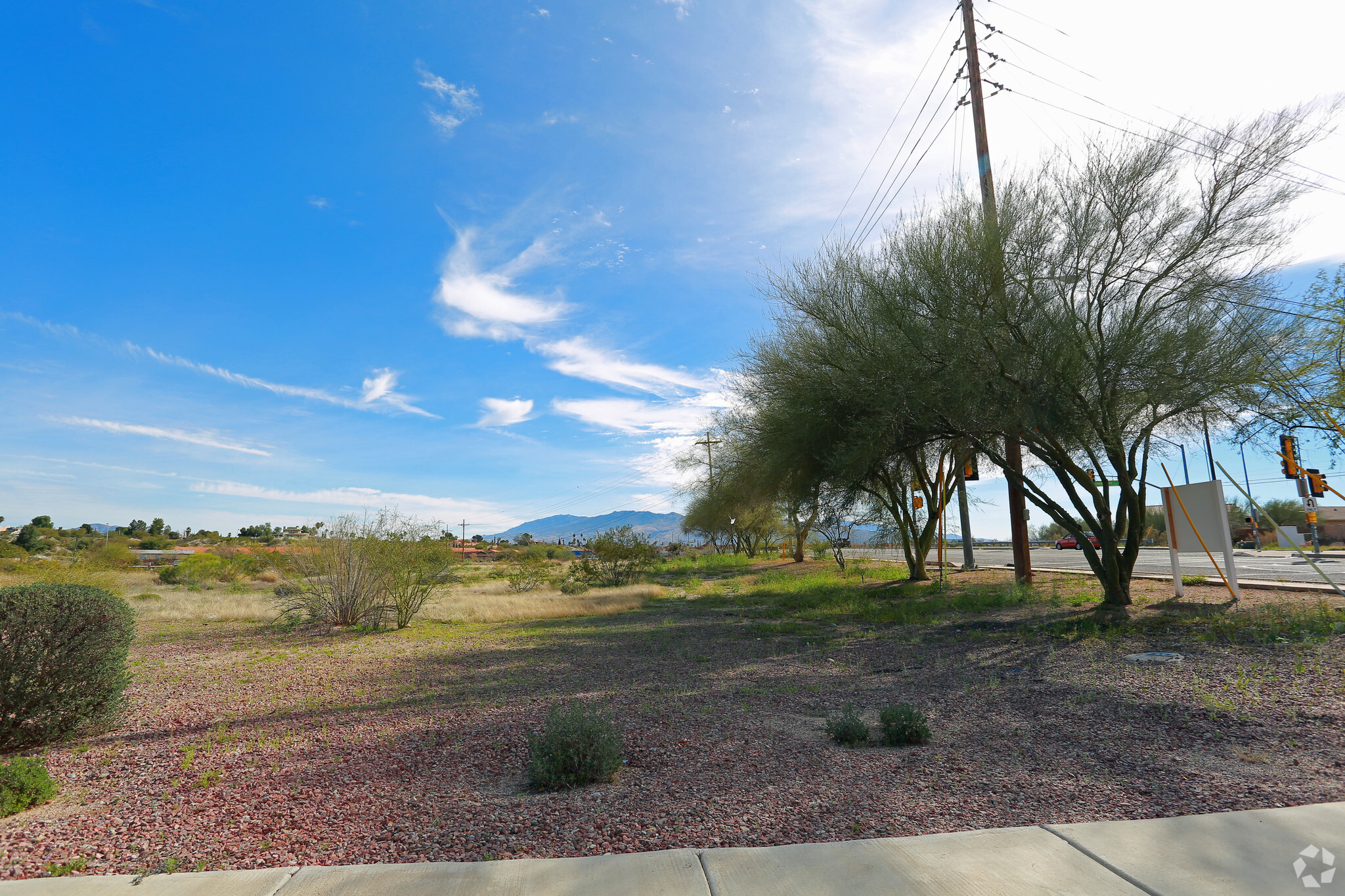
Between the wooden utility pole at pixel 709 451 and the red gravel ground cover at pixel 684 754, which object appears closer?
the red gravel ground cover at pixel 684 754

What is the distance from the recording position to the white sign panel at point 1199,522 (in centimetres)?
1159

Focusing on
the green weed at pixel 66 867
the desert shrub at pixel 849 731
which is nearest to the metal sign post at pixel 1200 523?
the desert shrub at pixel 849 731

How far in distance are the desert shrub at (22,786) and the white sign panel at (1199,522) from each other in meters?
14.2

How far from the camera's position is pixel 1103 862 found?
3.46 metres

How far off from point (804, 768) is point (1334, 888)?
282 cm

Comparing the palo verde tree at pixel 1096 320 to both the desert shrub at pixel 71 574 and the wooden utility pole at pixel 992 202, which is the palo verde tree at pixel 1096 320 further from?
the desert shrub at pixel 71 574

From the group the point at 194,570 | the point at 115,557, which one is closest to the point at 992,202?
the point at 194,570

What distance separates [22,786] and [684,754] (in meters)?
4.38

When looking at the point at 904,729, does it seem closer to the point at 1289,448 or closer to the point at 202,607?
the point at 1289,448

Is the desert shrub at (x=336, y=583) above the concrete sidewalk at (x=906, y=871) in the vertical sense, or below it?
above

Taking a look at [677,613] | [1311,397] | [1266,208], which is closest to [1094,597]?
[1311,397]

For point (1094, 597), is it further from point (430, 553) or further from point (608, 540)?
point (608, 540)

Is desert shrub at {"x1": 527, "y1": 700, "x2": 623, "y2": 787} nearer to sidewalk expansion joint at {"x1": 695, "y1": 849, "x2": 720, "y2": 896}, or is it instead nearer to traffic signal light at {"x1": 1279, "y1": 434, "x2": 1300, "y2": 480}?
sidewalk expansion joint at {"x1": 695, "y1": 849, "x2": 720, "y2": 896}

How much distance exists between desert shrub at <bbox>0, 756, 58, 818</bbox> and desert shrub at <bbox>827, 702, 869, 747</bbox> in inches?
220
